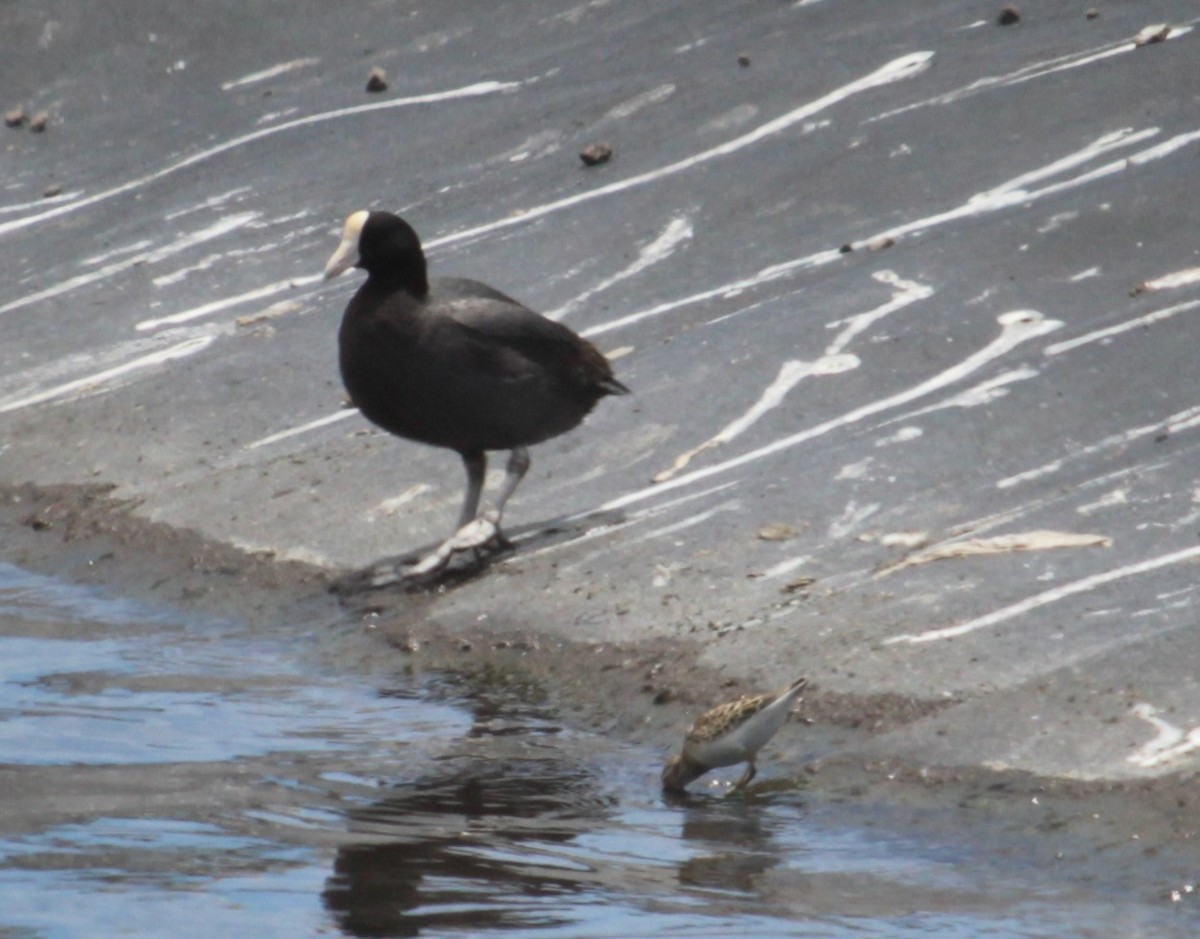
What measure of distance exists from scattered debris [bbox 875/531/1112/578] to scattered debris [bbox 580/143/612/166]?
6.04 meters

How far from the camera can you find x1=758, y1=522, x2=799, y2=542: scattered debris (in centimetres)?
902

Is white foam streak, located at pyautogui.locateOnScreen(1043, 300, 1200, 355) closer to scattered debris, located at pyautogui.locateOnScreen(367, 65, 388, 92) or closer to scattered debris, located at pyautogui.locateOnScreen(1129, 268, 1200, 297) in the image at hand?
scattered debris, located at pyautogui.locateOnScreen(1129, 268, 1200, 297)

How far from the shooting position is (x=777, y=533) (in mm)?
9062

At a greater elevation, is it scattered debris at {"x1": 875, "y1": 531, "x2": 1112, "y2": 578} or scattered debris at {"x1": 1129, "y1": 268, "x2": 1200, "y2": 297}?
scattered debris at {"x1": 1129, "y1": 268, "x2": 1200, "y2": 297}

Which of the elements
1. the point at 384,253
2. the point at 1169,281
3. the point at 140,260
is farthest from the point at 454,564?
the point at 140,260

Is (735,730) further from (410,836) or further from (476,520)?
(476,520)

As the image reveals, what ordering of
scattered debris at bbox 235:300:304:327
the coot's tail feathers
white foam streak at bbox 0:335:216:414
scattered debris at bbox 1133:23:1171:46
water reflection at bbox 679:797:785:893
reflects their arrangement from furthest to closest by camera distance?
1. scattered debris at bbox 1133:23:1171:46
2. scattered debris at bbox 235:300:304:327
3. white foam streak at bbox 0:335:216:414
4. the coot's tail feathers
5. water reflection at bbox 679:797:785:893

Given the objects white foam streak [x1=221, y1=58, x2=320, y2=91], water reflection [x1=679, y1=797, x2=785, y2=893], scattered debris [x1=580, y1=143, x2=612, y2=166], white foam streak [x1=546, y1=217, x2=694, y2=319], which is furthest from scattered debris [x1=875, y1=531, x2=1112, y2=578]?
white foam streak [x1=221, y1=58, x2=320, y2=91]

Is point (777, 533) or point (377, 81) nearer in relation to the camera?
point (777, 533)

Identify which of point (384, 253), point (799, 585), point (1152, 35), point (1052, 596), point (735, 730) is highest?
point (384, 253)

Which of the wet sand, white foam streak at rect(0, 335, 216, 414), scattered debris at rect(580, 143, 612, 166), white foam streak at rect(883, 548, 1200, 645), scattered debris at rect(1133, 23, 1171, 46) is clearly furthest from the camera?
scattered debris at rect(580, 143, 612, 166)

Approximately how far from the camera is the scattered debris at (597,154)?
14109mm

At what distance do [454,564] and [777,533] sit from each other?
4.51 feet

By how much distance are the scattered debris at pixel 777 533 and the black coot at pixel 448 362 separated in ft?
3.73
